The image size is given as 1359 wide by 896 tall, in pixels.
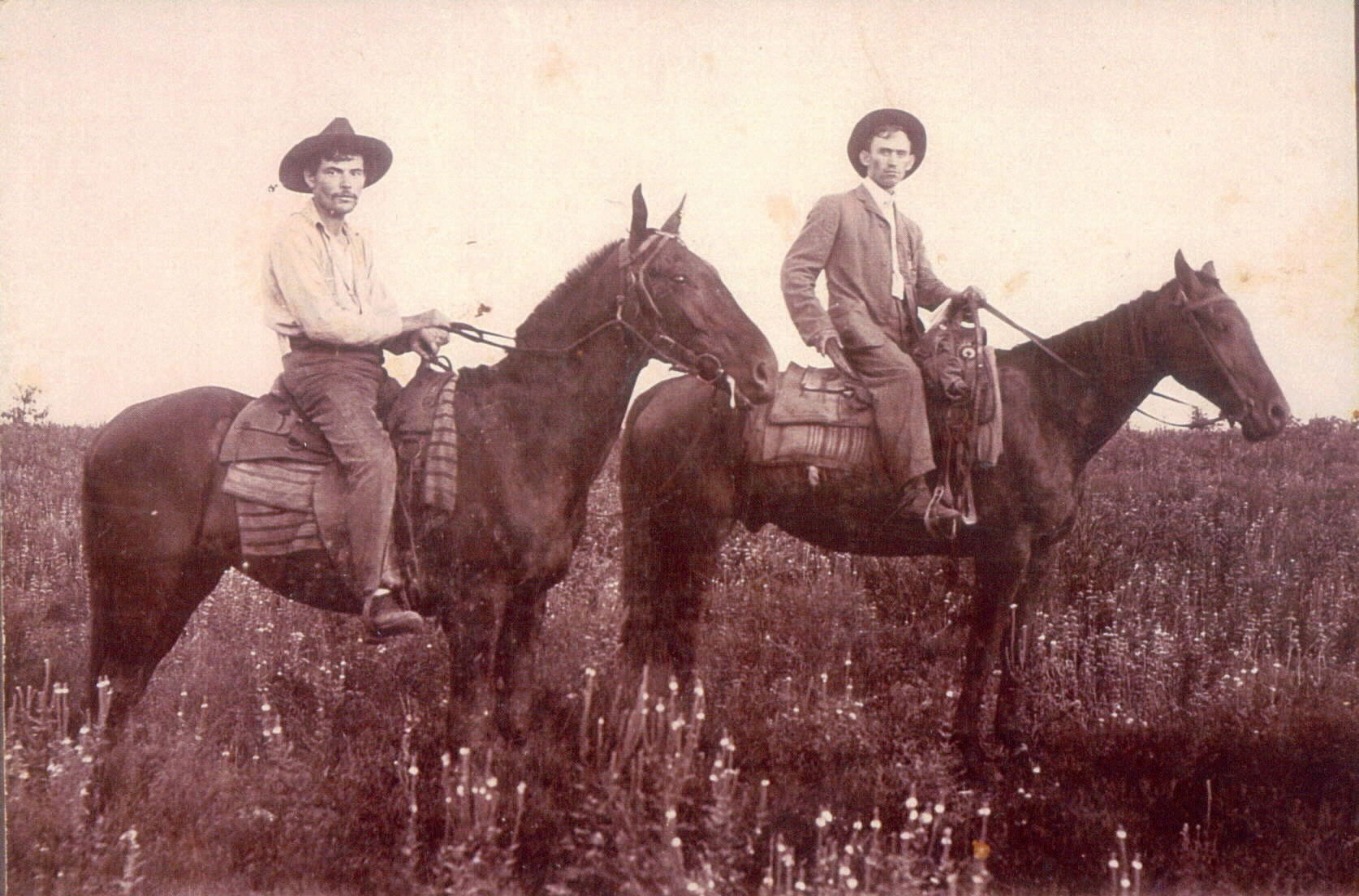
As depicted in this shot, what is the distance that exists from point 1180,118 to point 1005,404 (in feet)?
5.74

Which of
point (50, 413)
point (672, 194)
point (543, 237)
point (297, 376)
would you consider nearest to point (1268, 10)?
point (672, 194)

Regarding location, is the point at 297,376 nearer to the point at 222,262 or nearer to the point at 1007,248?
the point at 222,262

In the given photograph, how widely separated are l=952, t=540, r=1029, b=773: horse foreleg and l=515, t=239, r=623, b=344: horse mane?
2.46 metres

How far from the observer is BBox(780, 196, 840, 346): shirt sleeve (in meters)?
4.91

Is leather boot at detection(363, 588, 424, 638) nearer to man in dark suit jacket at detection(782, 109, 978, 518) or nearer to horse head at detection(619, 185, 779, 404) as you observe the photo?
horse head at detection(619, 185, 779, 404)

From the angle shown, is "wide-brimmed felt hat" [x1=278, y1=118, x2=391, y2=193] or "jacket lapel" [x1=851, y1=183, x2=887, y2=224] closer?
"wide-brimmed felt hat" [x1=278, y1=118, x2=391, y2=193]

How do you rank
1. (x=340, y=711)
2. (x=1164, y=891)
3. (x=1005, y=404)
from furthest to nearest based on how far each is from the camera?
1. (x=1005, y=404)
2. (x=340, y=711)
3. (x=1164, y=891)

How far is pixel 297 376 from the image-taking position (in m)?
4.28

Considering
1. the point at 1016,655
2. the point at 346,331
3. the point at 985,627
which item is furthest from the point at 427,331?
the point at 1016,655

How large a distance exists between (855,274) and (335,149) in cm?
266

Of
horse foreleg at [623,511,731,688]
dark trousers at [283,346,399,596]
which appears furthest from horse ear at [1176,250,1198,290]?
dark trousers at [283,346,399,596]

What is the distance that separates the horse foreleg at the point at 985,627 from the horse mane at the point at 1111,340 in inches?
41.1

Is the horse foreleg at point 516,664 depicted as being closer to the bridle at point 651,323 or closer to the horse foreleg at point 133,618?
the bridle at point 651,323

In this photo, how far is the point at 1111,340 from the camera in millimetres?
4922
